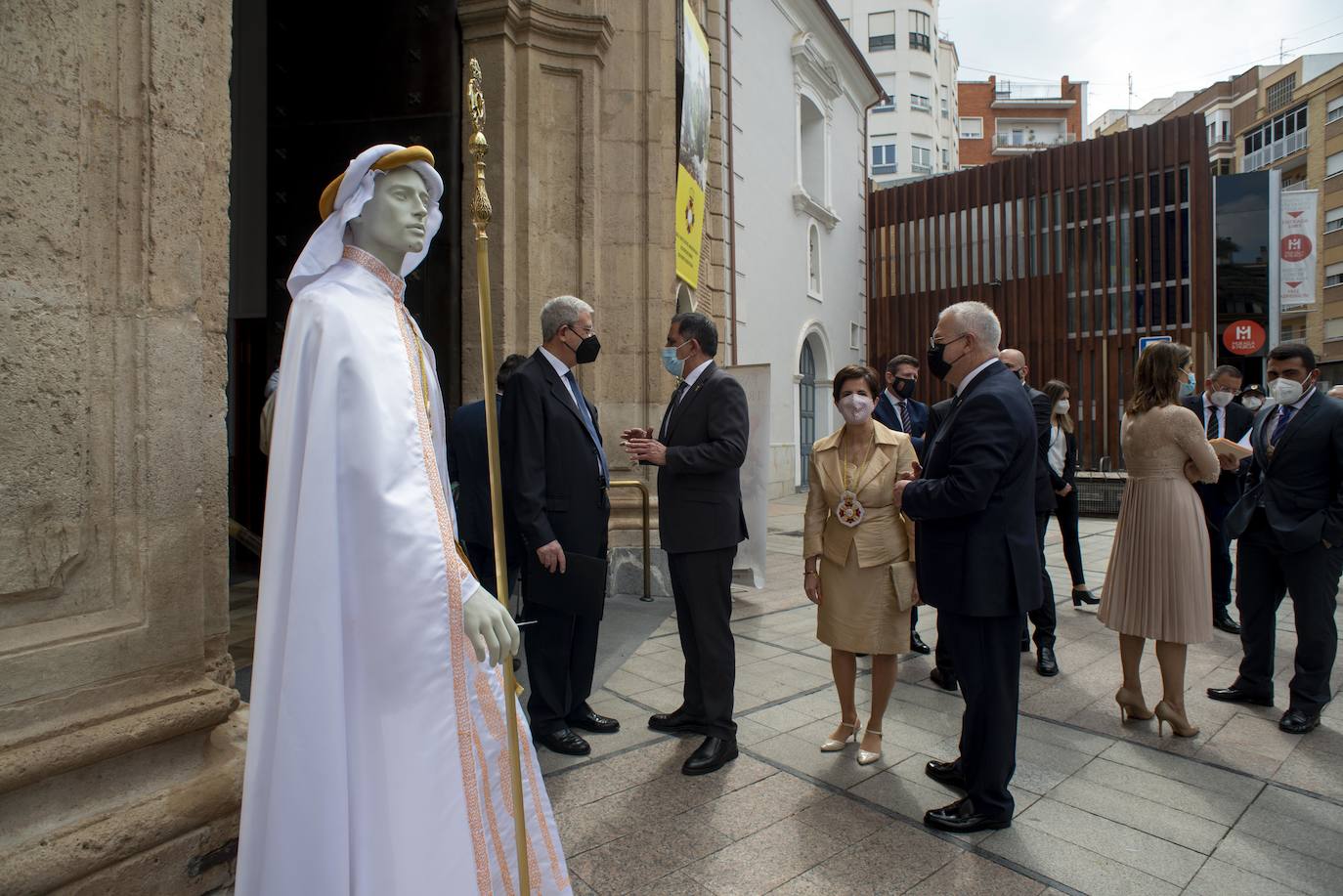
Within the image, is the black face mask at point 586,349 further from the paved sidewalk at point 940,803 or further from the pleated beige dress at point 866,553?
the paved sidewalk at point 940,803

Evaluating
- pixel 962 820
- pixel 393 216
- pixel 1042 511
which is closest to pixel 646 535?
pixel 1042 511

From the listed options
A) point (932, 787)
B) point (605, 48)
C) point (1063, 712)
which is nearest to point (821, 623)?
point (932, 787)

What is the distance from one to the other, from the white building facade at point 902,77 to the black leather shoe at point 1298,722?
40.2 m

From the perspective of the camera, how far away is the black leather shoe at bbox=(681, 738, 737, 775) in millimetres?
3227

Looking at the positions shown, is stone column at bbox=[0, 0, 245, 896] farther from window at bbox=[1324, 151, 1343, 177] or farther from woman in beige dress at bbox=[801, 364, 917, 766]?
window at bbox=[1324, 151, 1343, 177]

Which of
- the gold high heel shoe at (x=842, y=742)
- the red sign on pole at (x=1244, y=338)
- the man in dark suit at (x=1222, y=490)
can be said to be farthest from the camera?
the red sign on pole at (x=1244, y=338)

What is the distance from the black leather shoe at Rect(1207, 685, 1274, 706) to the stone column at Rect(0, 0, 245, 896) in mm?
4402

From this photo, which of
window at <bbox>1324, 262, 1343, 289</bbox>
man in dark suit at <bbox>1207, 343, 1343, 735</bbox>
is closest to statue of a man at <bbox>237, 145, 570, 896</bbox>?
man in dark suit at <bbox>1207, 343, 1343, 735</bbox>

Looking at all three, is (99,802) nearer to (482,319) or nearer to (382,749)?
(382,749)

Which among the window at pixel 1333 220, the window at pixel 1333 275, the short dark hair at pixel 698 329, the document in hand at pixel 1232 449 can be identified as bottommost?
the document in hand at pixel 1232 449

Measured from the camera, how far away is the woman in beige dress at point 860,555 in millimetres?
3318

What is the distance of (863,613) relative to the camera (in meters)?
3.32

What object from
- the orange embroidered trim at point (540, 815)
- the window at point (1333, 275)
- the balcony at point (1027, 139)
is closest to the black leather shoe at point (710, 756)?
the orange embroidered trim at point (540, 815)

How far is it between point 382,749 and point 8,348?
1.21 m
